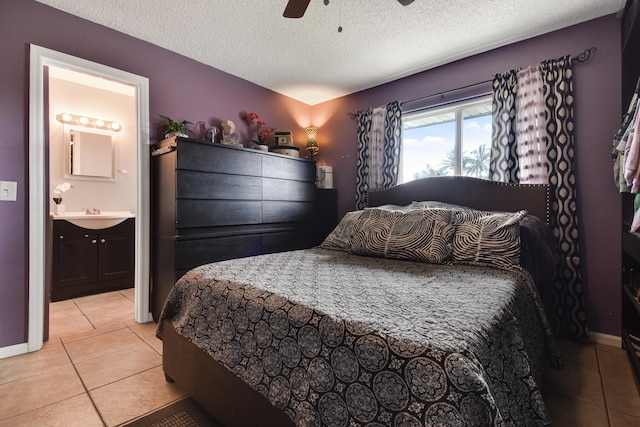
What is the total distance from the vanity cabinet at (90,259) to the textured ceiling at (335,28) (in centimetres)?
212

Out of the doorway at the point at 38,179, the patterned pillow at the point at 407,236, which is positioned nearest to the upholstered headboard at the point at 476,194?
the patterned pillow at the point at 407,236

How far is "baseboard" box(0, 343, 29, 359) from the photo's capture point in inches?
80.2

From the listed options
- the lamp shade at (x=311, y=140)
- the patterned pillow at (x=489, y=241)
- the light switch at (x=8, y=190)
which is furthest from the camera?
the lamp shade at (x=311, y=140)

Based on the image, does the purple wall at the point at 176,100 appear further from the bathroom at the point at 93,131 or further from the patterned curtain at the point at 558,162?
the bathroom at the point at 93,131

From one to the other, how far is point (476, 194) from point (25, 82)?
3.52 m

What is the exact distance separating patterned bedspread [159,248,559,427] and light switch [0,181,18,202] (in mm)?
1488

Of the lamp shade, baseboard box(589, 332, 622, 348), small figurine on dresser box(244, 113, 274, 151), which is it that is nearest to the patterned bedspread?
baseboard box(589, 332, 622, 348)

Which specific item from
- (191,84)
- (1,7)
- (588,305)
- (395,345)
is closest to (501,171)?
(588,305)

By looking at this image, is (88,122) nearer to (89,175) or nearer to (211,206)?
(89,175)

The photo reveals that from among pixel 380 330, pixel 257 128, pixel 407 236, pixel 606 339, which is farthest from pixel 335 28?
pixel 606 339

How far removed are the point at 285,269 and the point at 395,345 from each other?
0.98m

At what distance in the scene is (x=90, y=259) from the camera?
11.1 feet

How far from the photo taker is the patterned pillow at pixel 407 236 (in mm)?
1906

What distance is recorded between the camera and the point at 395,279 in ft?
4.87
